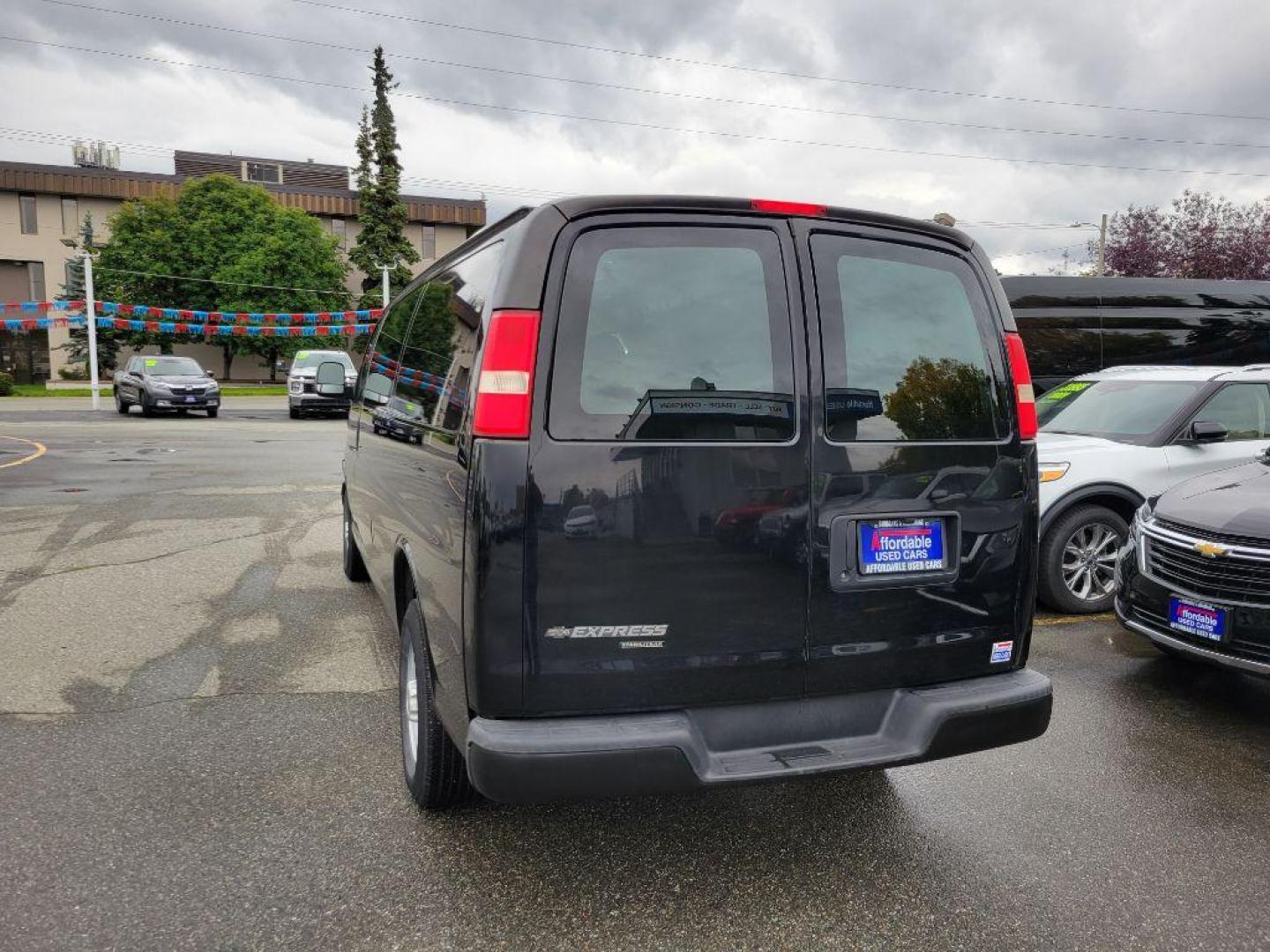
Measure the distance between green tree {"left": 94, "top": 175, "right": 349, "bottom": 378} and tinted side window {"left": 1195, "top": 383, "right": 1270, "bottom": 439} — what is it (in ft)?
144

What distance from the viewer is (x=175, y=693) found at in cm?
418

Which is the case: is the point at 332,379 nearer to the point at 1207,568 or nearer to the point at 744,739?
the point at 744,739

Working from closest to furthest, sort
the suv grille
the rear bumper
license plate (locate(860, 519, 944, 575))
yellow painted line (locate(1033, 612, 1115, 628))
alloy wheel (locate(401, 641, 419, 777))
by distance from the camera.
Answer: the rear bumper, license plate (locate(860, 519, 944, 575)), alloy wheel (locate(401, 641, 419, 777)), the suv grille, yellow painted line (locate(1033, 612, 1115, 628))

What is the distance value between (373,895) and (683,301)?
76.8 inches

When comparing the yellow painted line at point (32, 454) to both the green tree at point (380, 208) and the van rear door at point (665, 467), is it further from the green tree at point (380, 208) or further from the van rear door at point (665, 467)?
the green tree at point (380, 208)

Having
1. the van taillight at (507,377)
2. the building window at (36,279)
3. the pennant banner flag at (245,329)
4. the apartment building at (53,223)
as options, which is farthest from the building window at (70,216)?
the van taillight at (507,377)

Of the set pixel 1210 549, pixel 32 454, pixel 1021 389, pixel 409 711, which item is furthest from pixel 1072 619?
pixel 32 454

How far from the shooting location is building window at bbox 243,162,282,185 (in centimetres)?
5988

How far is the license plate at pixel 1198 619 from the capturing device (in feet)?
13.0

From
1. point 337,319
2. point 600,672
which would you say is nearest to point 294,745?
point 600,672

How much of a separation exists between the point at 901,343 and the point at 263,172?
6679 centimetres

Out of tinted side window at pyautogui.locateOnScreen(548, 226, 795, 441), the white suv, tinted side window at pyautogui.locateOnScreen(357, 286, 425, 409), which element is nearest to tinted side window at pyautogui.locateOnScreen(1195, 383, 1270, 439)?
the white suv

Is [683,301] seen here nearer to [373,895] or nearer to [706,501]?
[706,501]

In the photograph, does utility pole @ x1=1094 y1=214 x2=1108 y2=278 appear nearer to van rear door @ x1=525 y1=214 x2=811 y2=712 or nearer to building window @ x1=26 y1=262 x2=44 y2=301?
van rear door @ x1=525 y1=214 x2=811 y2=712
